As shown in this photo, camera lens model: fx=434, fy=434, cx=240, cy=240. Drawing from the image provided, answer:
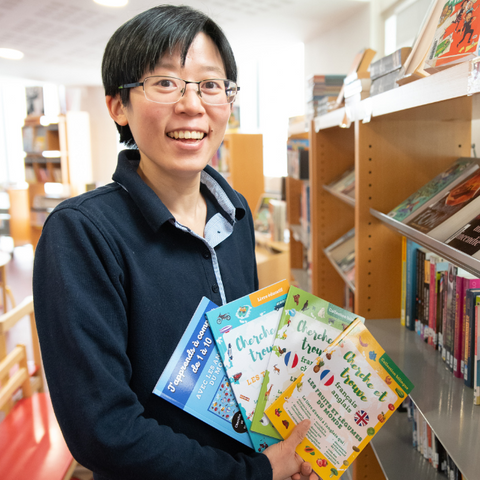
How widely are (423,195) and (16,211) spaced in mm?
8033

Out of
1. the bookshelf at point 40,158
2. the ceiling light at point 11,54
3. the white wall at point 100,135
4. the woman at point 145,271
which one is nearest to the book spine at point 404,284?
the woman at point 145,271

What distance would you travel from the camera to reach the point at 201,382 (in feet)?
3.06

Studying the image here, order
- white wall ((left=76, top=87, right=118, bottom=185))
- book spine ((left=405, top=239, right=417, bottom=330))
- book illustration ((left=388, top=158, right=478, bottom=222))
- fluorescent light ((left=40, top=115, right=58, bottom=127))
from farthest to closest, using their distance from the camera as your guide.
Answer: white wall ((left=76, top=87, right=118, bottom=185))
fluorescent light ((left=40, top=115, right=58, bottom=127))
book spine ((left=405, top=239, right=417, bottom=330))
book illustration ((left=388, top=158, right=478, bottom=222))

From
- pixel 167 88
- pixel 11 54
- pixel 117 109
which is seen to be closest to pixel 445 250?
pixel 167 88

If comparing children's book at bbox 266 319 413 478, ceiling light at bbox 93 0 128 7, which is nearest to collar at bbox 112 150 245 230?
children's book at bbox 266 319 413 478

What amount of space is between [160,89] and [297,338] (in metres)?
0.65

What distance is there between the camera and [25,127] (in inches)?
316

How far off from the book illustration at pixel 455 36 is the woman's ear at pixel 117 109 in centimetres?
73

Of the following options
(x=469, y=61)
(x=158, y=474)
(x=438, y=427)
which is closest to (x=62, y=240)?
(x=158, y=474)

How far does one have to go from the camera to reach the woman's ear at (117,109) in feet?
3.33

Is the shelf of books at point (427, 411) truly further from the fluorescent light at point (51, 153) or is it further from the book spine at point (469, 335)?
the fluorescent light at point (51, 153)

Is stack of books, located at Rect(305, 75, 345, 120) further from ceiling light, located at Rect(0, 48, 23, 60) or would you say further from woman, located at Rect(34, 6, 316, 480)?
ceiling light, located at Rect(0, 48, 23, 60)

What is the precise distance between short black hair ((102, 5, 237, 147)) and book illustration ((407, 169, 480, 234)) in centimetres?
75

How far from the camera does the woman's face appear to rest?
932 mm
